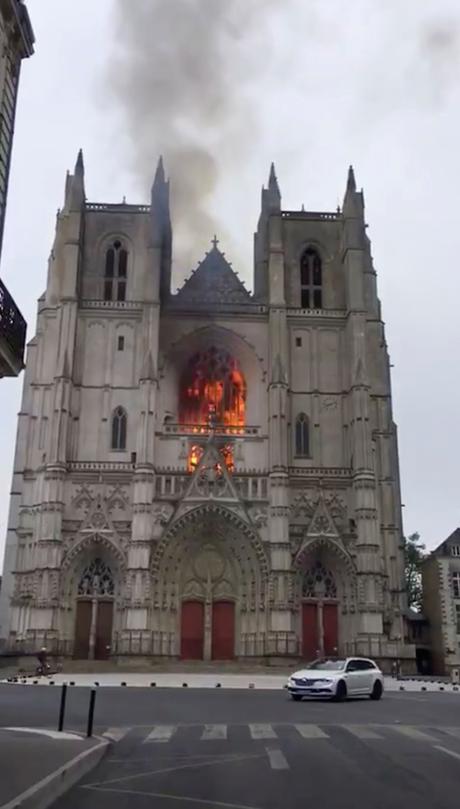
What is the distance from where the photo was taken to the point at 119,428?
156 feet

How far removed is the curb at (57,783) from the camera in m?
7.15

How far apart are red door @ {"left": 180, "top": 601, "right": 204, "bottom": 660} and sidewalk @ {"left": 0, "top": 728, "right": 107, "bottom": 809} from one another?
1268 inches

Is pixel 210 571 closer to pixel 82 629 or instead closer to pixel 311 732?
pixel 82 629

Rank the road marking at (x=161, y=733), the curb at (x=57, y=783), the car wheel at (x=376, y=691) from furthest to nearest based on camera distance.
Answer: the car wheel at (x=376, y=691), the road marking at (x=161, y=733), the curb at (x=57, y=783)

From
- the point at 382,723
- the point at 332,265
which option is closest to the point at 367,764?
the point at 382,723

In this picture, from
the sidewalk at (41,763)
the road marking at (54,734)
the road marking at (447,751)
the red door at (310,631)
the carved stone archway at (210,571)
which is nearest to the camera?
the sidewalk at (41,763)

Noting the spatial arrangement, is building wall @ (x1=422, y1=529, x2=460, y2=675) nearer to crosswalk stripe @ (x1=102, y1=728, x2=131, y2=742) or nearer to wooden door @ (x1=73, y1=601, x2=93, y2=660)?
wooden door @ (x1=73, y1=601, x2=93, y2=660)

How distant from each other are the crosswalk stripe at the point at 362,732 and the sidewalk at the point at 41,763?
13.2 feet

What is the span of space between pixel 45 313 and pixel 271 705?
34.3 m

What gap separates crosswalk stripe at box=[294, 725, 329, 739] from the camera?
13094mm

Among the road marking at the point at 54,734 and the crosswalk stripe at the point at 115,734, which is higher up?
the road marking at the point at 54,734

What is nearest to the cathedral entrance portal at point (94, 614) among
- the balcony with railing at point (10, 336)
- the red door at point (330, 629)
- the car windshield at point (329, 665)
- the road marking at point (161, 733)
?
the red door at point (330, 629)

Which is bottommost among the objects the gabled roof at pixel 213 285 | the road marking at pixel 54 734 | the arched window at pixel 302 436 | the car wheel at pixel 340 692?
the road marking at pixel 54 734

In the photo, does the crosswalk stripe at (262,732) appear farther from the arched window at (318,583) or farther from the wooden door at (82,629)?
the arched window at (318,583)
